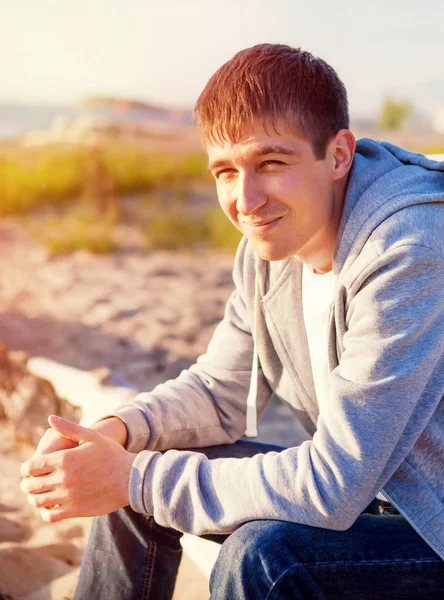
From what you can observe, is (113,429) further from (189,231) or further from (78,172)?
(78,172)

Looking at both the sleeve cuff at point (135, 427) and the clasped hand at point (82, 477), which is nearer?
the clasped hand at point (82, 477)

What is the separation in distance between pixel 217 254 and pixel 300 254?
5.58m

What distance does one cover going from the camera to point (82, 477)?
5.13 feet

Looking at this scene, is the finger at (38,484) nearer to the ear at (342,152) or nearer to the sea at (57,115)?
the ear at (342,152)

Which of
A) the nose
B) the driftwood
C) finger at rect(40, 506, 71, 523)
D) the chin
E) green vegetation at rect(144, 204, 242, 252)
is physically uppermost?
the nose

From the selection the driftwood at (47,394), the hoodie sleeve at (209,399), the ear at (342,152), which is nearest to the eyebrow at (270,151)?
the ear at (342,152)

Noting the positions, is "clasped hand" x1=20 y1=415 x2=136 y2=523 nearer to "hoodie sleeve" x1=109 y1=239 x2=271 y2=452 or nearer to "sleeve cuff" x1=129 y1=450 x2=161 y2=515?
"sleeve cuff" x1=129 y1=450 x2=161 y2=515

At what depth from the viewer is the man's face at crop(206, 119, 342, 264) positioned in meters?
1.57

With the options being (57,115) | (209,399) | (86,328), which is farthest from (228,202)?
(57,115)

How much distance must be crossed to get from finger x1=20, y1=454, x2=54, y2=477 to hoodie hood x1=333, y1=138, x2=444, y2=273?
72 cm

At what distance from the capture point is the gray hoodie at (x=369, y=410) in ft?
4.56

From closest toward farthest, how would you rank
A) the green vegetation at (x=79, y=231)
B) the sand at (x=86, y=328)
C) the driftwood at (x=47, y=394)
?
the sand at (x=86, y=328)
the driftwood at (x=47, y=394)
the green vegetation at (x=79, y=231)

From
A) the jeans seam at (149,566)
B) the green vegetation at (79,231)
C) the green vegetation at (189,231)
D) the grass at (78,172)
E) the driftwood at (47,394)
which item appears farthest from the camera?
the grass at (78,172)

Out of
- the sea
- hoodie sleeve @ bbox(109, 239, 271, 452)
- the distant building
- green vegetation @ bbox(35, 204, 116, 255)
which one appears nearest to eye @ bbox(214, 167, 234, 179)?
hoodie sleeve @ bbox(109, 239, 271, 452)
